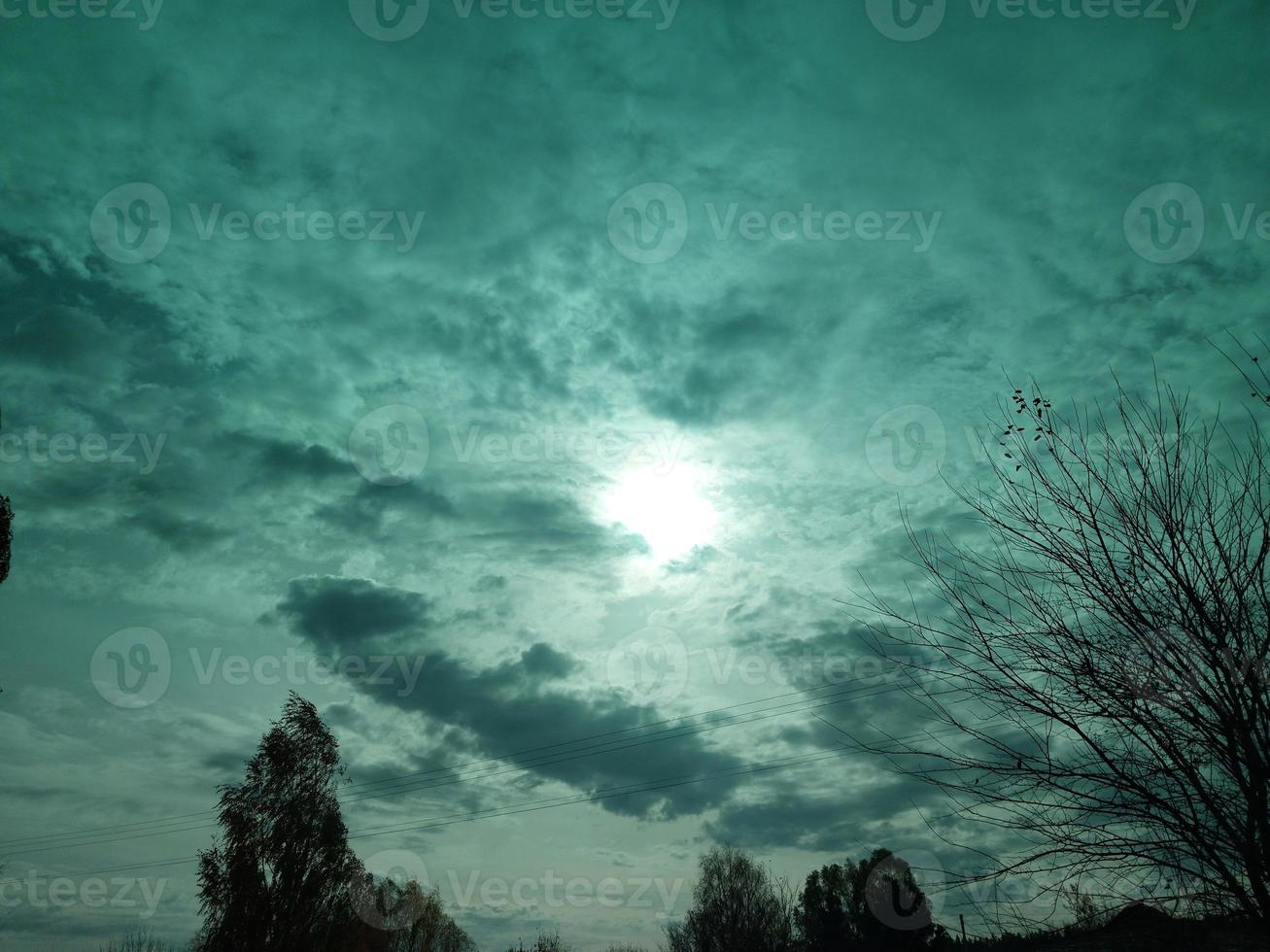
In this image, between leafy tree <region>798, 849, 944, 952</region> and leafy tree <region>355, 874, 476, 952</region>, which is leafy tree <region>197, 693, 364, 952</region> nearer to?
leafy tree <region>355, 874, 476, 952</region>

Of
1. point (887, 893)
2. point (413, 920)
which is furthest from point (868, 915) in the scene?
point (413, 920)

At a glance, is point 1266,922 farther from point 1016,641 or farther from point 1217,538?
point 1217,538

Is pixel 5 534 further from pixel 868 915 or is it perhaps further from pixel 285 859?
pixel 868 915

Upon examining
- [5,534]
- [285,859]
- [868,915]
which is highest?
[5,534]

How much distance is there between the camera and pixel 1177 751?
5.39 meters

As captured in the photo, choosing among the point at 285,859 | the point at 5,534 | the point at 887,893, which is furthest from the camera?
the point at 887,893

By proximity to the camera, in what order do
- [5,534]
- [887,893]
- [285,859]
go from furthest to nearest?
1. [887,893]
2. [285,859]
3. [5,534]

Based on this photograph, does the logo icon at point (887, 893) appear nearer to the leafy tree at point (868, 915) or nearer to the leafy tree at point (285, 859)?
the leafy tree at point (868, 915)

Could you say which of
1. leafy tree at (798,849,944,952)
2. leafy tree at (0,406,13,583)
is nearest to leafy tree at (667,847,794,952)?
leafy tree at (798,849,944,952)

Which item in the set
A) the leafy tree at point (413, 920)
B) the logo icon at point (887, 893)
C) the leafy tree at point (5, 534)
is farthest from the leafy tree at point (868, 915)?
the leafy tree at point (5, 534)

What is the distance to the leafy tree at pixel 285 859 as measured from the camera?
2972cm

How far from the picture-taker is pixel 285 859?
1243 inches

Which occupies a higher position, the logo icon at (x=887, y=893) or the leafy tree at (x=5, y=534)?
the leafy tree at (x=5, y=534)

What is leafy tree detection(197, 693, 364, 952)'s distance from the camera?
29.7 m
